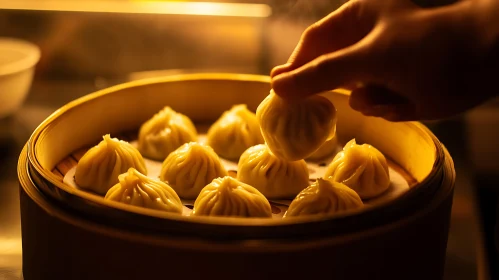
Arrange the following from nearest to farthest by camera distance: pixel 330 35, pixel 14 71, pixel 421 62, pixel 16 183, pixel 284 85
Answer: pixel 421 62 < pixel 284 85 < pixel 330 35 < pixel 16 183 < pixel 14 71

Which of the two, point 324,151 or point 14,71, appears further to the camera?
point 14,71

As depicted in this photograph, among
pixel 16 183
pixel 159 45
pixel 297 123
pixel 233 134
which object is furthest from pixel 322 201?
pixel 159 45

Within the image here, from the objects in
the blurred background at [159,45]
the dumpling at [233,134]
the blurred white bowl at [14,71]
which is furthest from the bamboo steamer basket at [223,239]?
the blurred background at [159,45]

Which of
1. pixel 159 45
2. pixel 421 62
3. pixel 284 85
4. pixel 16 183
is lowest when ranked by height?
pixel 16 183

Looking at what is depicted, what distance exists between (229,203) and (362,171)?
40 centimetres

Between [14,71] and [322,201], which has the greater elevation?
[322,201]

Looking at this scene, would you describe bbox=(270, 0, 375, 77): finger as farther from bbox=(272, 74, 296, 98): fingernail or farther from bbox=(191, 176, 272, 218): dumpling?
bbox=(191, 176, 272, 218): dumpling

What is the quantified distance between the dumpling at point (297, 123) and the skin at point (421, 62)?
27cm

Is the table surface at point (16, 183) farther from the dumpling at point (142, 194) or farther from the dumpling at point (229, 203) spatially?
the dumpling at point (229, 203)

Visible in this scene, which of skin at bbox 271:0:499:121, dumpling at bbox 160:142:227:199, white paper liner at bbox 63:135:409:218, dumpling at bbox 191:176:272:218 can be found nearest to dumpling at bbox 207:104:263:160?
white paper liner at bbox 63:135:409:218

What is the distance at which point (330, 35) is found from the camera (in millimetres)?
1575

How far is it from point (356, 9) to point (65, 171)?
94cm

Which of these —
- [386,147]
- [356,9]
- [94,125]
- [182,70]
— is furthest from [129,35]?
[356,9]

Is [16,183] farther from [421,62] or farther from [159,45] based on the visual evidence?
[421,62]
